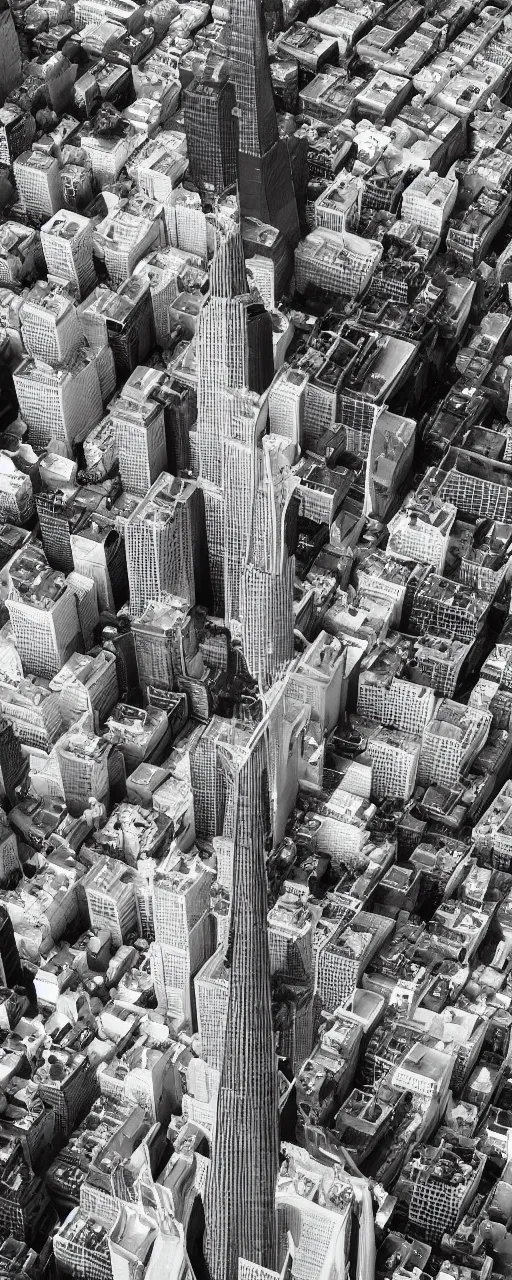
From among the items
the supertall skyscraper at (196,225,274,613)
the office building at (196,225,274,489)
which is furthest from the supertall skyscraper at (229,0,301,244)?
the supertall skyscraper at (196,225,274,613)

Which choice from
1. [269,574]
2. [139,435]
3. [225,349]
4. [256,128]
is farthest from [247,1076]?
[256,128]

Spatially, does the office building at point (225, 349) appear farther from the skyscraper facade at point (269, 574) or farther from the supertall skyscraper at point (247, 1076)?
the supertall skyscraper at point (247, 1076)

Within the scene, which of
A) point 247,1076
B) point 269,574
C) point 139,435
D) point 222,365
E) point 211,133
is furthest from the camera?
point 211,133

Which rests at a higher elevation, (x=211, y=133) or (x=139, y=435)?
(x=211, y=133)

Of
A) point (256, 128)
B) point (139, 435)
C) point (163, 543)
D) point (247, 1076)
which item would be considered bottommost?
point (163, 543)

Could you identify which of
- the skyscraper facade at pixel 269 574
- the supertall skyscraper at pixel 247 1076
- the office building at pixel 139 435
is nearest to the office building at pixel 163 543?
the office building at pixel 139 435

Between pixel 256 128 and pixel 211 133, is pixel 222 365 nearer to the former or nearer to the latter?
pixel 256 128
